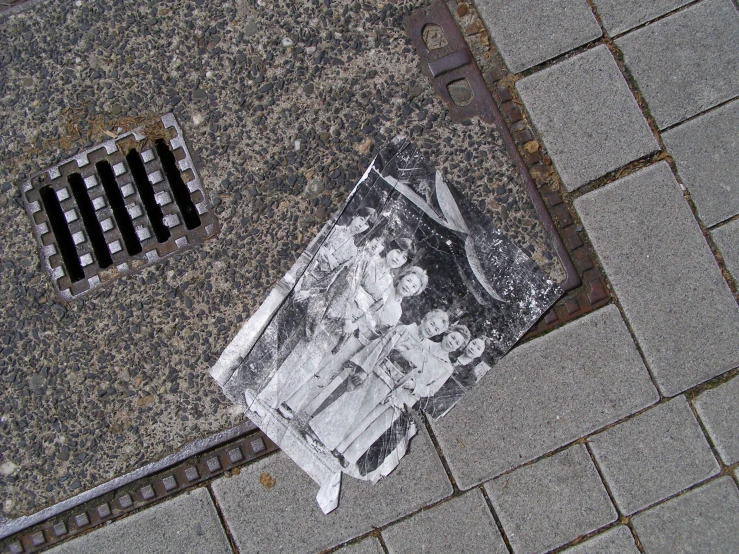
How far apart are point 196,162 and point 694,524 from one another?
164 cm

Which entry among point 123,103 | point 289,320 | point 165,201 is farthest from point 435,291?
point 123,103

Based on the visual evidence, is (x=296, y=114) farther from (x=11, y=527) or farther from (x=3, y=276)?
(x=11, y=527)

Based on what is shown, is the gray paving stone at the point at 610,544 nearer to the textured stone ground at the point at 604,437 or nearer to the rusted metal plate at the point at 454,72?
the textured stone ground at the point at 604,437

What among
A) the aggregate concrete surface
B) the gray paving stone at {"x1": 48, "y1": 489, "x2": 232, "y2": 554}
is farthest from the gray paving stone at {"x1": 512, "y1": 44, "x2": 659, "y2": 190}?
the gray paving stone at {"x1": 48, "y1": 489, "x2": 232, "y2": 554}

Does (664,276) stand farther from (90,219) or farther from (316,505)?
(90,219)

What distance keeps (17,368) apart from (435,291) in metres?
1.16

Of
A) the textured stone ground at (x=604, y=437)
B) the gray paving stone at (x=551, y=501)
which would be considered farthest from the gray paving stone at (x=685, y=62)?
the gray paving stone at (x=551, y=501)

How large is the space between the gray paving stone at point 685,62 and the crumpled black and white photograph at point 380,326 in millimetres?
582

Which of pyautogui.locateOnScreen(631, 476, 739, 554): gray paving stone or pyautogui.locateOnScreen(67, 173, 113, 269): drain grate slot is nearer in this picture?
pyautogui.locateOnScreen(631, 476, 739, 554): gray paving stone

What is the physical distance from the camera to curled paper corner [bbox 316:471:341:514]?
129 cm

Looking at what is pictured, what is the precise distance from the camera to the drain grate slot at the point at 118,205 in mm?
1372

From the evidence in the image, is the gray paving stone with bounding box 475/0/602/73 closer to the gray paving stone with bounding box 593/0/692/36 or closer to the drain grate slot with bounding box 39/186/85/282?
the gray paving stone with bounding box 593/0/692/36

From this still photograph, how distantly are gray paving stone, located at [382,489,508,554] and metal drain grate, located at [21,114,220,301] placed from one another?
37.3 inches

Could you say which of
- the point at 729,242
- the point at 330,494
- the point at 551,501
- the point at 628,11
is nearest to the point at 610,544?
the point at 551,501
